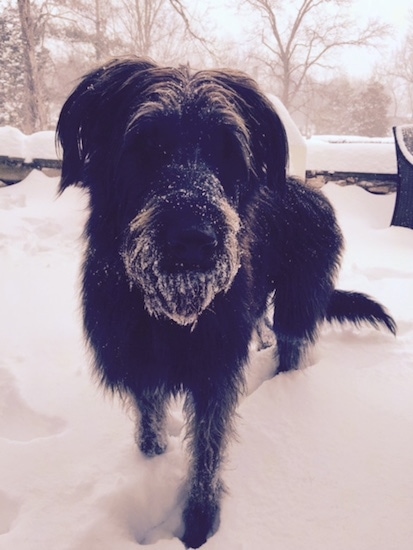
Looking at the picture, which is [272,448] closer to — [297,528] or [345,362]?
[297,528]

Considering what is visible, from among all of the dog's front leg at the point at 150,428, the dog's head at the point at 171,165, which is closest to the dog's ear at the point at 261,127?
the dog's head at the point at 171,165

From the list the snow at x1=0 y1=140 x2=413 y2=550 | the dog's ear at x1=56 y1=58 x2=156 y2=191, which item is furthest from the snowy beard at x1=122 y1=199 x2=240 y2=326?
the snow at x1=0 y1=140 x2=413 y2=550

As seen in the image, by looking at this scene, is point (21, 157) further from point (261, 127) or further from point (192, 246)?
point (192, 246)

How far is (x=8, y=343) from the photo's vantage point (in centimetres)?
283

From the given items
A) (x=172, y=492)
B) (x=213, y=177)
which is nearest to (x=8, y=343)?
(x=172, y=492)

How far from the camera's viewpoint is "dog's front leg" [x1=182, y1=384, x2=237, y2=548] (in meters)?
1.71

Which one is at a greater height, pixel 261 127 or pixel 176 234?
pixel 261 127

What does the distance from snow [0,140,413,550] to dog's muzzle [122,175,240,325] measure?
662 millimetres

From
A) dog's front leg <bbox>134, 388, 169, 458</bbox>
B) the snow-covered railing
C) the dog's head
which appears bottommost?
dog's front leg <bbox>134, 388, 169, 458</bbox>

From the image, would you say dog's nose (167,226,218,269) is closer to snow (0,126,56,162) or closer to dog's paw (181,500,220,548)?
dog's paw (181,500,220,548)

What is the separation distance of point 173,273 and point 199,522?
3.49 ft

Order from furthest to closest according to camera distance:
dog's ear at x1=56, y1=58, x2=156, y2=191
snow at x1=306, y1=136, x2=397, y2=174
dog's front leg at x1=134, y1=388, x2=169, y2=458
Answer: snow at x1=306, y1=136, x2=397, y2=174
dog's front leg at x1=134, y1=388, x2=169, y2=458
dog's ear at x1=56, y1=58, x2=156, y2=191

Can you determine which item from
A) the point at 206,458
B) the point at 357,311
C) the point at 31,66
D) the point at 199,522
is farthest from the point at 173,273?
the point at 31,66

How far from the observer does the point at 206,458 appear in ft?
5.79
